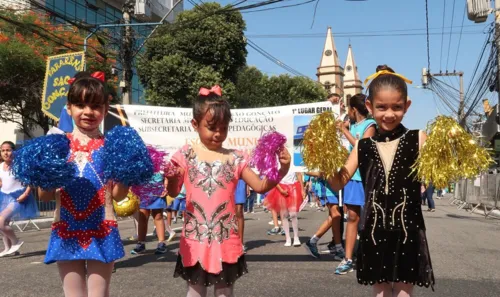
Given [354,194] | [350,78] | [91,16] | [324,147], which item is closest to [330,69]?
[350,78]

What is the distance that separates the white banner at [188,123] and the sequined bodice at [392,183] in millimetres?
4149

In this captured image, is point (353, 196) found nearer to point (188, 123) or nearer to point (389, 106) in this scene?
A: point (188, 123)

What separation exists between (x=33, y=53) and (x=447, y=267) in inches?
Result: 820

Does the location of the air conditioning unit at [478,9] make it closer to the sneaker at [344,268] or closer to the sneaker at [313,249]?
the sneaker at [313,249]

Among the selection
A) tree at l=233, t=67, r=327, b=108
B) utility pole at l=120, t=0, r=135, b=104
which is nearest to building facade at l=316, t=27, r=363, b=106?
tree at l=233, t=67, r=327, b=108

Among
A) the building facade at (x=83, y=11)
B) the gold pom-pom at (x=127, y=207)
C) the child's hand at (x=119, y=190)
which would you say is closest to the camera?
the child's hand at (x=119, y=190)

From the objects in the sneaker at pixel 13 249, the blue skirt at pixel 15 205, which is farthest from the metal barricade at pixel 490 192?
the sneaker at pixel 13 249

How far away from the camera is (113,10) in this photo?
39.9 meters

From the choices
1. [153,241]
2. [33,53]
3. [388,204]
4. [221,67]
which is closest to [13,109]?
[33,53]

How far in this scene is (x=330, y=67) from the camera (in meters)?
123

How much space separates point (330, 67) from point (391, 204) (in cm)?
12227

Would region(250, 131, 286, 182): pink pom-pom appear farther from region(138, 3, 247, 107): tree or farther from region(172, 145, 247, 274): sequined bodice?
region(138, 3, 247, 107): tree

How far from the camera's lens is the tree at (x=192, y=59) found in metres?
31.5

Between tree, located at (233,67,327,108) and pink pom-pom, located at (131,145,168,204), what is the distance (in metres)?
46.3
